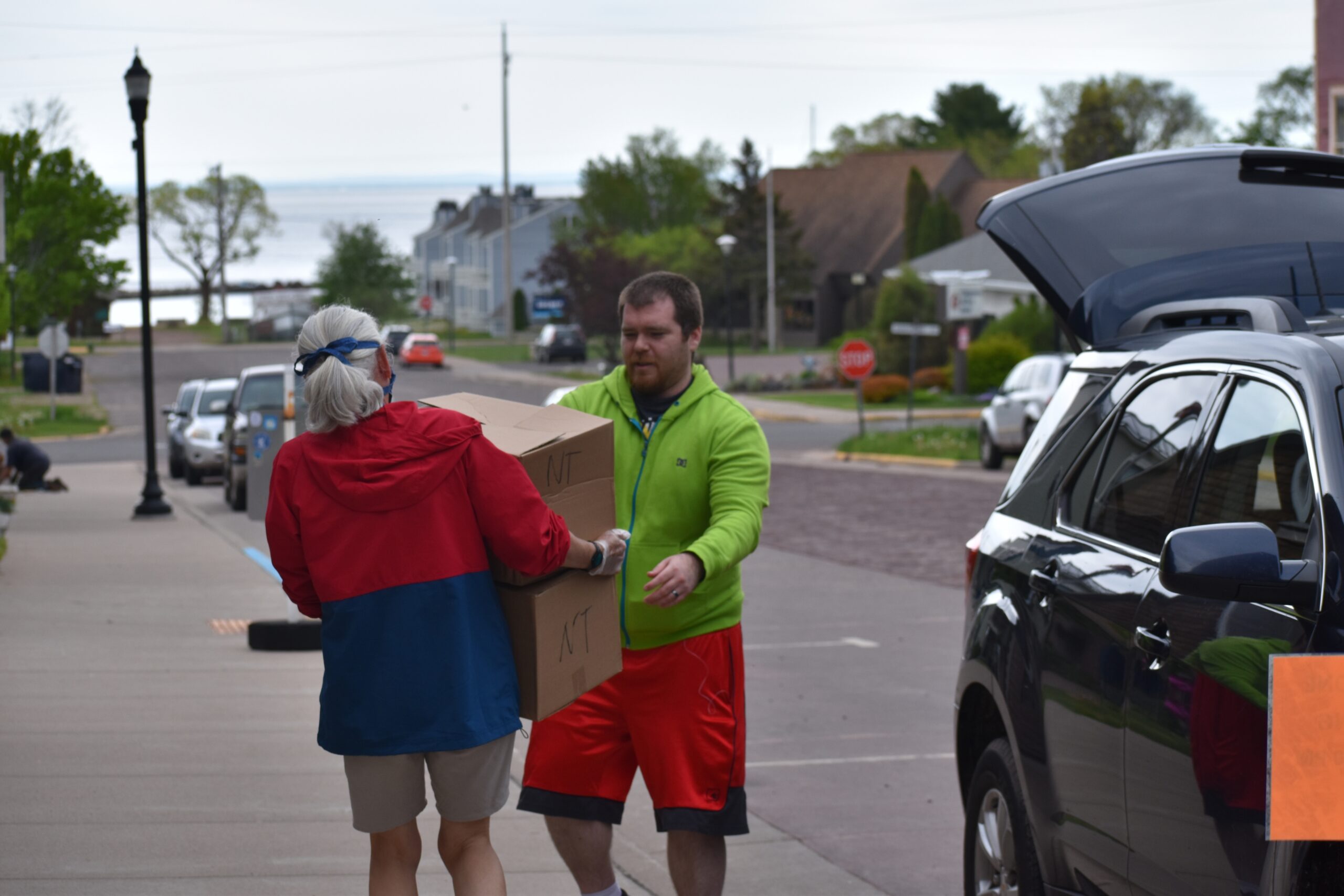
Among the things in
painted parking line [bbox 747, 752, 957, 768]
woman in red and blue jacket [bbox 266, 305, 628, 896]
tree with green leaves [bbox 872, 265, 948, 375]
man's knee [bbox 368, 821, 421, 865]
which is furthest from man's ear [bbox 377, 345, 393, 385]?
tree with green leaves [bbox 872, 265, 948, 375]

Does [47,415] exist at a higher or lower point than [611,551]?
lower

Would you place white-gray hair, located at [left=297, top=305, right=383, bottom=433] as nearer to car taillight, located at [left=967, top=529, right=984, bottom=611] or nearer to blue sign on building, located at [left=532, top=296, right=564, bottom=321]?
car taillight, located at [left=967, top=529, right=984, bottom=611]

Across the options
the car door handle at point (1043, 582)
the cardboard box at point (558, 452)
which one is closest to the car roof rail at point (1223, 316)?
the car door handle at point (1043, 582)

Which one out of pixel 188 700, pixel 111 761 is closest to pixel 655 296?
pixel 111 761

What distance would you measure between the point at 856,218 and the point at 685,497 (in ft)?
236

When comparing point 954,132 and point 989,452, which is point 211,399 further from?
point 954,132

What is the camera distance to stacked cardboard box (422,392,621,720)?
380cm

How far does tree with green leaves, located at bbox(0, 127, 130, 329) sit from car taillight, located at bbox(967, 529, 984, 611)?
43.3m

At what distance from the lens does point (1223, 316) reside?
4.38 metres

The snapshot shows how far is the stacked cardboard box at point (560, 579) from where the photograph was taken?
380 centimetres

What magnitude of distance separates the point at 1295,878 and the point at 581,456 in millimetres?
1990

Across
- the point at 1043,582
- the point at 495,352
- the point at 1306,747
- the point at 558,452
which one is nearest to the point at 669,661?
the point at 558,452

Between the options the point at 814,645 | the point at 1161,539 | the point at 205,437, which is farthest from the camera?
the point at 205,437

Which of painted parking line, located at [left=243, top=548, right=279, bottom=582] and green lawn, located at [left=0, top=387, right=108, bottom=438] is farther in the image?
green lawn, located at [left=0, top=387, right=108, bottom=438]
